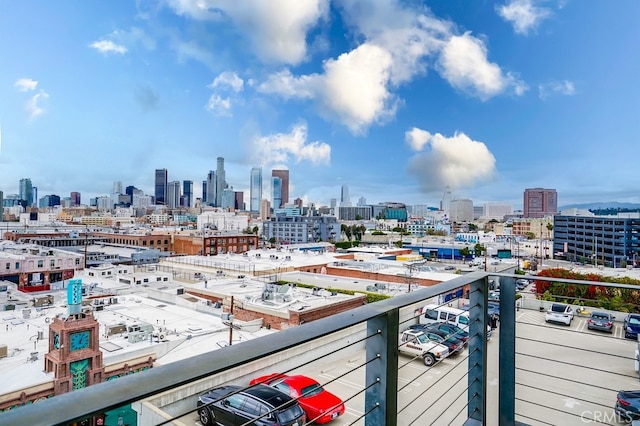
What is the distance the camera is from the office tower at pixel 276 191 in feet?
431

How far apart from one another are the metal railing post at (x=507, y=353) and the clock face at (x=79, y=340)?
17.7 ft

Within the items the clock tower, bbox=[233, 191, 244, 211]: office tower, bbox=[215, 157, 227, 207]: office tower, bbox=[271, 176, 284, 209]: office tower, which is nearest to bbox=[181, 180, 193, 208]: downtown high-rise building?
bbox=[215, 157, 227, 207]: office tower

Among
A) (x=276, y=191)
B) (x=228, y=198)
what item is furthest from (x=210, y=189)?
(x=276, y=191)

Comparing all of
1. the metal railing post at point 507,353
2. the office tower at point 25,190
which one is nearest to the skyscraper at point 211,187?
the office tower at point 25,190

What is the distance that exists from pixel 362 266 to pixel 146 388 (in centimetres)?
1716

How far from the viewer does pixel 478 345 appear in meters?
1.36

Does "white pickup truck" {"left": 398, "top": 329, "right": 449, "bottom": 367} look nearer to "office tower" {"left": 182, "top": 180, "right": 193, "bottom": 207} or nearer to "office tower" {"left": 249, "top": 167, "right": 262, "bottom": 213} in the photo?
"office tower" {"left": 182, "top": 180, "right": 193, "bottom": 207}

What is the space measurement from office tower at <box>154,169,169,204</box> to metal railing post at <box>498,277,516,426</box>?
411 ft

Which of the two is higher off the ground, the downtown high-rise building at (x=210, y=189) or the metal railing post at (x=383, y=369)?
the downtown high-rise building at (x=210, y=189)

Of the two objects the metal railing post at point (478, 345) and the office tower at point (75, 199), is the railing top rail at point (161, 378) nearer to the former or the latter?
the metal railing post at point (478, 345)

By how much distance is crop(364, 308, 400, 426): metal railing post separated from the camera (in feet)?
2.83

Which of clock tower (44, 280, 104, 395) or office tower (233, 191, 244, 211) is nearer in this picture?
clock tower (44, 280, 104, 395)

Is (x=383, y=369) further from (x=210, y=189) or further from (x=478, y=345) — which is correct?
(x=210, y=189)

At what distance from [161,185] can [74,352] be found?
12287 cm
